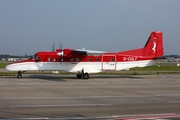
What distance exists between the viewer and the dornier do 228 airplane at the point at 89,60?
106ft

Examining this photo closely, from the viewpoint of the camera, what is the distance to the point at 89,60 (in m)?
33.7

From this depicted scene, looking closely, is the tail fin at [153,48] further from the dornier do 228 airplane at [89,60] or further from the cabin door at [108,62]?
the cabin door at [108,62]

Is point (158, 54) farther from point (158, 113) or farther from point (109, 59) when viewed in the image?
point (158, 113)

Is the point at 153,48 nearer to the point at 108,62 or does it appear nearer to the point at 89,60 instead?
the point at 108,62

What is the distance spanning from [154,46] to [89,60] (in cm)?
820

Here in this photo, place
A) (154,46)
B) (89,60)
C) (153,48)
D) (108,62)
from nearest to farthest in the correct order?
(89,60) < (108,62) < (153,48) < (154,46)

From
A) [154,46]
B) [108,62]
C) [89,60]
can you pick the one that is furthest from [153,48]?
[89,60]

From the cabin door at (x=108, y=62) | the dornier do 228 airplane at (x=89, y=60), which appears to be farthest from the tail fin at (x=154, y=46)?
the cabin door at (x=108, y=62)

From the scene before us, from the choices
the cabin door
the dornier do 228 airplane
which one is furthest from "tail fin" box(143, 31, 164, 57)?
the cabin door

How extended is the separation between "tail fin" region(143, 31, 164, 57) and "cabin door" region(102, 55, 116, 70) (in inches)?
158

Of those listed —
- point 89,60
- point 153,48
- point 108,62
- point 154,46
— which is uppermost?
point 154,46

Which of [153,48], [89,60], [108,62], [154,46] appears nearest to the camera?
[89,60]

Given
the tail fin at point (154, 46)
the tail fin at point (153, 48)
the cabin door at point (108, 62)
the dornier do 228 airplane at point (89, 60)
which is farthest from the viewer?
the tail fin at point (154, 46)

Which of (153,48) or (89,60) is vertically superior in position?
(153,48)
